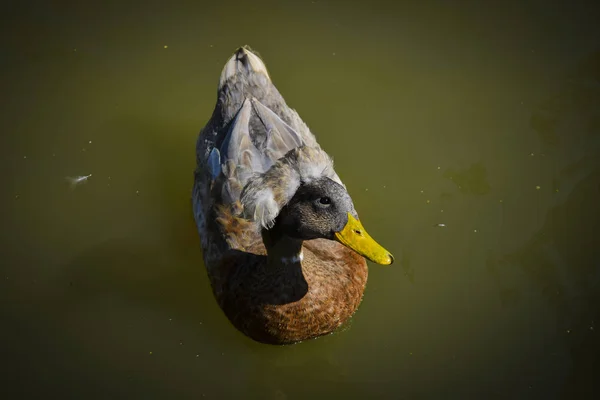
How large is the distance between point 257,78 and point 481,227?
205 centimetres

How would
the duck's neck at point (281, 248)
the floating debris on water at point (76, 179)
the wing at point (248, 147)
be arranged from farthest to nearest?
the floating debris on water at point (76, 179) → the wing at point (248, 147) → the duck's neck at point (281, 248)

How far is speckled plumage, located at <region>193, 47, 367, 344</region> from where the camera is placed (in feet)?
12.4

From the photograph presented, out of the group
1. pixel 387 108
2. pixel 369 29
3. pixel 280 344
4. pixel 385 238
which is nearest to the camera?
pixel 280 344

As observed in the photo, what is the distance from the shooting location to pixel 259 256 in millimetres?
3867

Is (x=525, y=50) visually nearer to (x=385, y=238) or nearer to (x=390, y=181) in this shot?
(x=390, y=181)

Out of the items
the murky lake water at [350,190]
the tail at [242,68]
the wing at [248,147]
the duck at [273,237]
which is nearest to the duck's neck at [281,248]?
the duck at [273,237]

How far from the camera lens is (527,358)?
13.6 ft

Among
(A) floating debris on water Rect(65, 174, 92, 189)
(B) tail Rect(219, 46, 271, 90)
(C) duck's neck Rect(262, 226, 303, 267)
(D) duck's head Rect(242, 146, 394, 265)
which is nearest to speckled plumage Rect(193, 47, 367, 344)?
(C) duck's neck Rect(262, 226, 303, 267)

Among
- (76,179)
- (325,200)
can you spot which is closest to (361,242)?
(325,200)

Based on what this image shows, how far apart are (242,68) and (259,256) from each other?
62.3 inches

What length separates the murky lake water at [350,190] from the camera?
4.14 metres

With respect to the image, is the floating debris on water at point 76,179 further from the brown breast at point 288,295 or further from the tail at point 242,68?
the brown breast at point 288,295

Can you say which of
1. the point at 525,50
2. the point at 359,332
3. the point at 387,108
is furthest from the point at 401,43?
the point at 359,332

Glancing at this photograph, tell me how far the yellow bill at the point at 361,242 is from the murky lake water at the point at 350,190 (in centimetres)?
111
